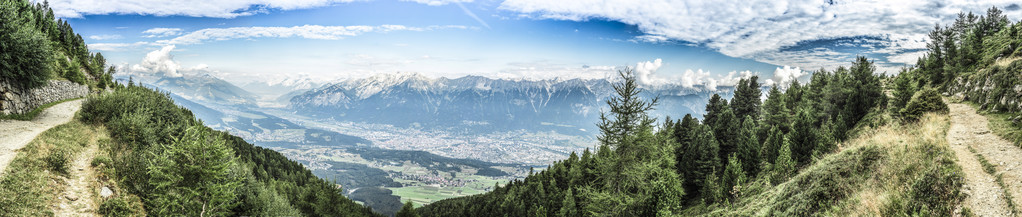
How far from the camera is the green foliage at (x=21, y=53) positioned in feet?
84.6

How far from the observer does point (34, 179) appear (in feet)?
55.2

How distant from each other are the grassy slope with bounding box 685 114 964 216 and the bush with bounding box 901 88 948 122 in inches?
456

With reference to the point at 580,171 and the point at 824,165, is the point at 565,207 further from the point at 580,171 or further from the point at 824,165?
the point at 824,165

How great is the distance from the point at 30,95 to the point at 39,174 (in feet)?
66.4

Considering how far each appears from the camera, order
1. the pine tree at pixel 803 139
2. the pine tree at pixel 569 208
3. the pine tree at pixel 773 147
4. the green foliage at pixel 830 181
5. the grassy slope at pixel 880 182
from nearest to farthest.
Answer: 1. the grassy slope at pixel 880 182
2. the green foliage at pixel 830 181
3. the pine tree at pixel 803 139
4. the pine tree at pixel 773 147
5. the pine tree at pixel 569 208

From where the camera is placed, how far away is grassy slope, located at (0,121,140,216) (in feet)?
48.4

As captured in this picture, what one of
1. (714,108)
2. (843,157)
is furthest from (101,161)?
(714,108)

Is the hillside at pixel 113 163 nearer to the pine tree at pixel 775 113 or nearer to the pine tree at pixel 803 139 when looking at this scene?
the pine tree at pixel 803 139

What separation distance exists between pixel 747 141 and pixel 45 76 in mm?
62677

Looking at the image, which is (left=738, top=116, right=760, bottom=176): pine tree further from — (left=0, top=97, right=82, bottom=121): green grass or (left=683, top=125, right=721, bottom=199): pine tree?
(left=0, top=97, right=82, bottom=121): green grass

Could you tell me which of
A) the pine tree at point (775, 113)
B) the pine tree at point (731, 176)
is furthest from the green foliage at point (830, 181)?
the pine tree at point (775, 113)

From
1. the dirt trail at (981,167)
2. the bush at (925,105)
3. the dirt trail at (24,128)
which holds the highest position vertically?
the bush at (925,105)

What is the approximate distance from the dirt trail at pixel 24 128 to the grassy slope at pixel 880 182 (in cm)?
3191

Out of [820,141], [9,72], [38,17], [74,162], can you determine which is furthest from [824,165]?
[38,17]
